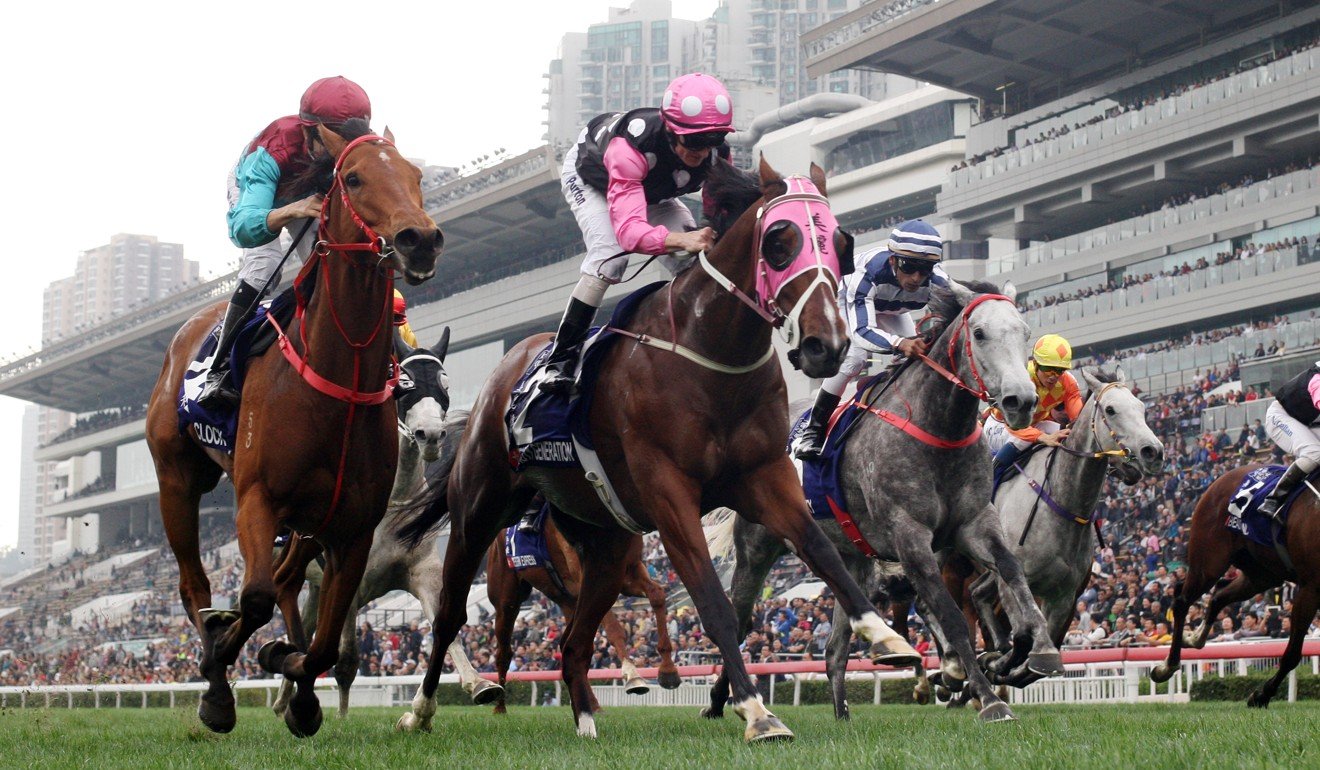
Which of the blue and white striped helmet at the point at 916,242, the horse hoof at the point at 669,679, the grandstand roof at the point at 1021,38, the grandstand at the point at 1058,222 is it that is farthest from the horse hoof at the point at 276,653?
the grandstand roof at the point at 1021,38

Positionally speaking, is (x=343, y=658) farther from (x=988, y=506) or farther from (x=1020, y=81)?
(x=1020, y=81)

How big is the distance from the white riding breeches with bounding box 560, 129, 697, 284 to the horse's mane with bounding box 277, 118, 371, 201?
1.01 m

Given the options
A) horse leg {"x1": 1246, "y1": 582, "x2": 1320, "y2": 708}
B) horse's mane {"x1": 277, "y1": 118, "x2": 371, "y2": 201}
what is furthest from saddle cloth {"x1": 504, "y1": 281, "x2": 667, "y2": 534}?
horse leg {"x1": 1246, "y1": 582, "x2": 1320, "y2": 708}

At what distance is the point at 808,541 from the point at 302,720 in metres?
2.46

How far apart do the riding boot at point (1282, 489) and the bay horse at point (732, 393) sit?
15.1 ft

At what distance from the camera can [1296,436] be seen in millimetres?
9383

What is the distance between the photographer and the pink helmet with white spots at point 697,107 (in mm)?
6438

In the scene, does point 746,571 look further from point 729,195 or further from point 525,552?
point 729,195

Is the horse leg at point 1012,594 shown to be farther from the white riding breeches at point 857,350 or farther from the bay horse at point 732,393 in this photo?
the bay horse at point 732,393

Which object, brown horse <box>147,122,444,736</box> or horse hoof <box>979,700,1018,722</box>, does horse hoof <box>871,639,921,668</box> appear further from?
brown horse <box>147,122,444,736</box>

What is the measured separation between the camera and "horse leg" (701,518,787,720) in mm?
8773

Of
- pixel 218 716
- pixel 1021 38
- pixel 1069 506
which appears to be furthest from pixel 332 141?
pixel 1021 38

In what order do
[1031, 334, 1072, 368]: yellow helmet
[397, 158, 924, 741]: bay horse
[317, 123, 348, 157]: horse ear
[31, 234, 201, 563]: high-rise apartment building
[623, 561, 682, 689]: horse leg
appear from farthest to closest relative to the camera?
[31, 234, 201, 563]: high-rise apartment building, [623, 561, 682, 689]: horse leg, [1031, 334, 1072, 368]: yellow helmet, [317, 123, 348, 157]: horse ear, [397, 158, 924, 741]: bay horse

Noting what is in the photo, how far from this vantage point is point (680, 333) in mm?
6238
